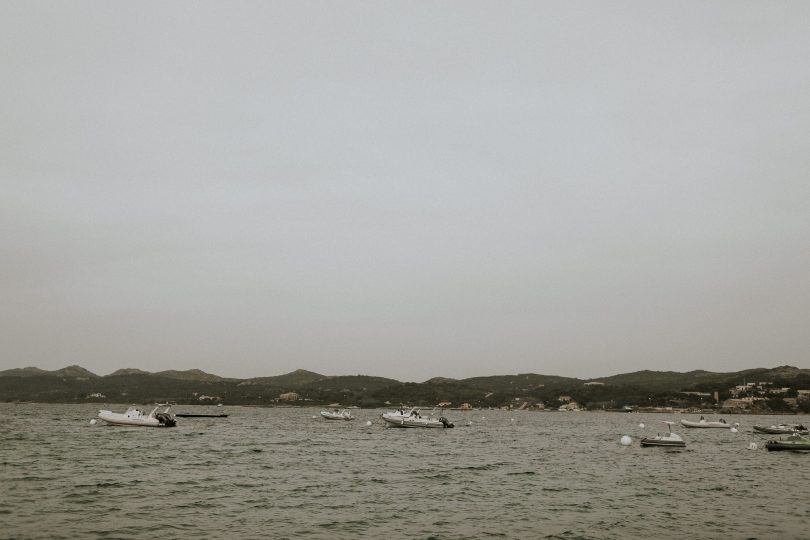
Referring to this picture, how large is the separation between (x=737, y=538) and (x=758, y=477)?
24302 millimetres

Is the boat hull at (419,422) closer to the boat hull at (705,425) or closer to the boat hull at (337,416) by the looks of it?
the boat hull at (337,416)

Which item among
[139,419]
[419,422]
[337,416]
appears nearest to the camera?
[139,419]

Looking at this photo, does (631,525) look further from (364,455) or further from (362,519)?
(364,455)

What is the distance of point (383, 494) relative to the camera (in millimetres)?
34062

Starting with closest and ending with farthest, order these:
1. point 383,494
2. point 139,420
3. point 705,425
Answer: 1. point 383,494
2. point 139,420
3. point 705,425

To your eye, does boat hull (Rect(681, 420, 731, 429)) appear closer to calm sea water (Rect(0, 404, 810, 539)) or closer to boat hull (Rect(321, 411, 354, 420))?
boat hull (Rect(321, 411, 354, 420))

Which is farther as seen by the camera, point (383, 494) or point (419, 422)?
point (419, 422)

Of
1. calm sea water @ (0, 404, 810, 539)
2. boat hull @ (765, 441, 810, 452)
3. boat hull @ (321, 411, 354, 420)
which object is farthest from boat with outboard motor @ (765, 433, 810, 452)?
boat hull @ (321, 411, 354, 420)

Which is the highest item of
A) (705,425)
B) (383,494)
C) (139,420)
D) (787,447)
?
(383,494)

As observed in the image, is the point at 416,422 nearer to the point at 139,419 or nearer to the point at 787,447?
the point at 139,419

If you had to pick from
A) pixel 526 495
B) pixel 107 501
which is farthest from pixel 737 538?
pixel 107 501

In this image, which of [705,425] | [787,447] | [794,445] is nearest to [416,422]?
[787,447]

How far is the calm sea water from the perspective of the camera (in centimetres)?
2509

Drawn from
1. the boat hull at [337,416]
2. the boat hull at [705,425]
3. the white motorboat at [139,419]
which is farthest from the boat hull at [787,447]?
the boat hull at [337,416]
